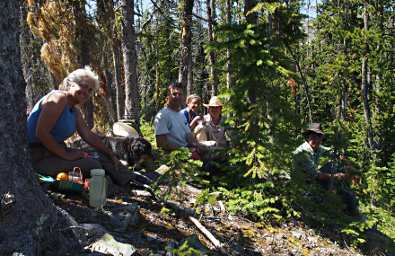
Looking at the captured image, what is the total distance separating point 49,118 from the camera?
4.51 meters

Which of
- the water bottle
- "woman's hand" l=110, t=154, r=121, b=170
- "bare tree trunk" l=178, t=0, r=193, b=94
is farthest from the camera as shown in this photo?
"bare tree trunk" l=178, t=0, r=193, b=94

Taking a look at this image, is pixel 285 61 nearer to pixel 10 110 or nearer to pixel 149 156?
pixel 149 156

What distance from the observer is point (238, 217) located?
582cm

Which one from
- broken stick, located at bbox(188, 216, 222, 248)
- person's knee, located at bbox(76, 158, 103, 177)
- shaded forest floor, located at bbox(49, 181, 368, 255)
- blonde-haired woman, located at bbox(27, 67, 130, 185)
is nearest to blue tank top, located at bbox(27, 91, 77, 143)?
blonde-haired woman, located at bbox(27, 67, 130, 185)

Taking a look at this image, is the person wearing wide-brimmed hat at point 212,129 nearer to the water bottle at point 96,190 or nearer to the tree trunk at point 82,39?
the water bottle at point 96,190

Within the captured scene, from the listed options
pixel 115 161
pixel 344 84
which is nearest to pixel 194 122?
pixel 115 161

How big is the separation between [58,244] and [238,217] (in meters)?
3.05

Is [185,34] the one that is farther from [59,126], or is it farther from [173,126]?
[59,126]

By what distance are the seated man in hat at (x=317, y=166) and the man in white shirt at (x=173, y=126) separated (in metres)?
1.59

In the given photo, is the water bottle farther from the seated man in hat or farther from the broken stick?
the seated man in hat

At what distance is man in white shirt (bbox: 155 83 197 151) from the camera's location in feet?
21.9

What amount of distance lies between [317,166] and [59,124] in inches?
150

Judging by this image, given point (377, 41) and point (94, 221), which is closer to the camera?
point (94, 221)

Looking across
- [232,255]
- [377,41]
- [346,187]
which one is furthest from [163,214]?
[377,41]
